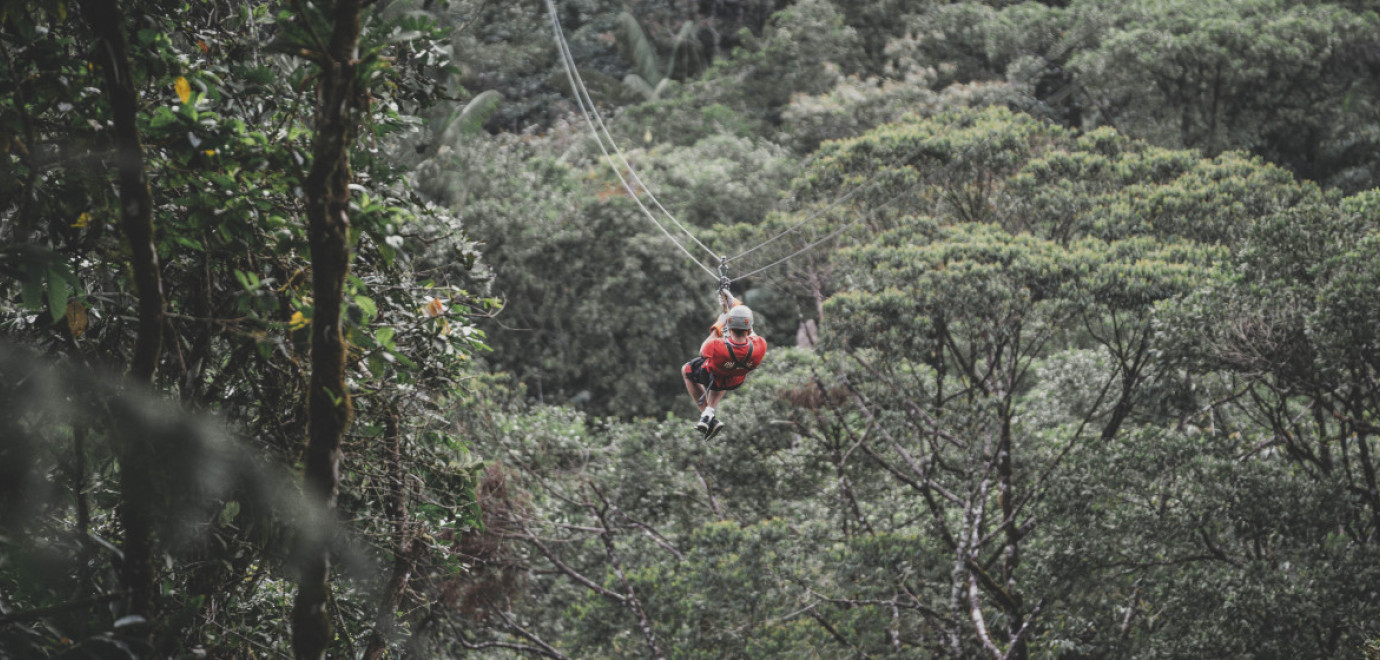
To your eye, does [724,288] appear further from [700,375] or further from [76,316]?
[76,316]

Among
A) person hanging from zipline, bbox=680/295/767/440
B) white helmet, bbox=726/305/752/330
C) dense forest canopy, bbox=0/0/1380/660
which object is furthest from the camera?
person hanging from zipline, bbox=680/295/767/440

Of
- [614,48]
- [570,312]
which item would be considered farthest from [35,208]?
[614,48]

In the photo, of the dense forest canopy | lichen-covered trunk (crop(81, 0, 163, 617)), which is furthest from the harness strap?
lichen-covered trunk (crop(81, 0, 163, 617))

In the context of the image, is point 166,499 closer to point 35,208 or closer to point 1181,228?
point 35,208

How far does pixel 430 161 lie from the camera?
17.8m

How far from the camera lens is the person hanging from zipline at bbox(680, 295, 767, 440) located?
6.57 meters

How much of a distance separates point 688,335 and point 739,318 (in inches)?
530

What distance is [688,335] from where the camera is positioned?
19922mm

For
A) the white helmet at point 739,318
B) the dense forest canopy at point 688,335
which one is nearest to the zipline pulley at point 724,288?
the white helmet at point 739,318

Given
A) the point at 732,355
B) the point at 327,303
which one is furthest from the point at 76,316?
the point at 732,355

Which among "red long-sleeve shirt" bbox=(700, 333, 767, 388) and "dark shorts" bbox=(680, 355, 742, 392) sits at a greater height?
"red long-sleeve shirt" bbox=(700, 333, 767, 388)

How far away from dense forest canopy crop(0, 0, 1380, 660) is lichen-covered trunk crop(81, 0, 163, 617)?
0.01 meters

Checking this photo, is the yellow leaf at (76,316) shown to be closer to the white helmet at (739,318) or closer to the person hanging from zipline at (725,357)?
the person hanging from zipline at (725,357)

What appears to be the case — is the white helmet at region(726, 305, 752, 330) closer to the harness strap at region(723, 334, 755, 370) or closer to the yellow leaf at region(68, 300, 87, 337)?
the harness strap at region(723, 334, 755, 370)
